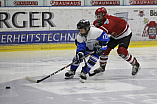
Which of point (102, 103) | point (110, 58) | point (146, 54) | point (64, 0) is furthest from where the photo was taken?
point (64, 0)

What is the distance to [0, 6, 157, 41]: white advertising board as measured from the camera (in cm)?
1054

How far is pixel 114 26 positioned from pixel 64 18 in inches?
214

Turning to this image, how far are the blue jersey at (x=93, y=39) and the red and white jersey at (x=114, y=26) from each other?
0.30 metres

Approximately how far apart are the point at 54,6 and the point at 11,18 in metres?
1.24

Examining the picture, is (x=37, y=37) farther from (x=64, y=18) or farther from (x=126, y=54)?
(x=126, y=54)

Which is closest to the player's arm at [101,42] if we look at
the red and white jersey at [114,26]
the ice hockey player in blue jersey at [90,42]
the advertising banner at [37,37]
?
the ice hockey player in blue jersey at [90,42]

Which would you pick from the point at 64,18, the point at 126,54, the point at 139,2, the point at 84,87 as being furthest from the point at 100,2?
the point at 84,87

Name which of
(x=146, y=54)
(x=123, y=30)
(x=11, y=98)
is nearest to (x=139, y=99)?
(x=11, y=98)

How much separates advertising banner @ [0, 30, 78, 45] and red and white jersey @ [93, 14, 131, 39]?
4.92m

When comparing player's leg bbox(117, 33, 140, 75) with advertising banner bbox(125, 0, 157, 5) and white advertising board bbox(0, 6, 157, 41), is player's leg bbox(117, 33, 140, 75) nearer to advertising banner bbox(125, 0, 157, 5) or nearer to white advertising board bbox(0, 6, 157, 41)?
white advertising board bbox(0, 6, 157, 41)

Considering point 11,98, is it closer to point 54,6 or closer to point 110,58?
point 110,58

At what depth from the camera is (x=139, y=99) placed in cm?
389

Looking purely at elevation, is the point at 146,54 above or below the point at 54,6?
below

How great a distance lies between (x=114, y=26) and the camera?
5598mm
